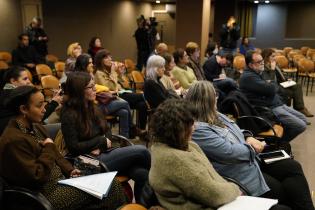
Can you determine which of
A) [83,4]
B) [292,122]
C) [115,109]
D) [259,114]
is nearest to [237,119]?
[259,114]

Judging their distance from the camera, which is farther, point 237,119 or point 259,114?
point 259,114

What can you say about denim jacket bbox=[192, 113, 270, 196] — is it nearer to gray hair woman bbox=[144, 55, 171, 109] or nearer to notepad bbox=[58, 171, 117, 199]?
notepad bbox=[58, 171, 117, 199]

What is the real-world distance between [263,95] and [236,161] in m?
1.90

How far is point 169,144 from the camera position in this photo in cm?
169

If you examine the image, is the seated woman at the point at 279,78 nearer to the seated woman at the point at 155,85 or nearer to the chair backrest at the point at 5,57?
the seated woman at the point at 155,85

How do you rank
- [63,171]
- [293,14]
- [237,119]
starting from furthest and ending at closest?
[293,14] < [237,119] < [63,171]

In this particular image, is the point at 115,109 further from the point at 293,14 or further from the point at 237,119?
the point at 293,14

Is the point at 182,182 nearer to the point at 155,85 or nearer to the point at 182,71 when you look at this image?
the point at 155,85

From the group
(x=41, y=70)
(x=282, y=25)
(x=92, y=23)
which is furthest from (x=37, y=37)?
(x=282, y=25)

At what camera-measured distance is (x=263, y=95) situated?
3898mm

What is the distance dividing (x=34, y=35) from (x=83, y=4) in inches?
150

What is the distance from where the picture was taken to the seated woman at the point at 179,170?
158 cm

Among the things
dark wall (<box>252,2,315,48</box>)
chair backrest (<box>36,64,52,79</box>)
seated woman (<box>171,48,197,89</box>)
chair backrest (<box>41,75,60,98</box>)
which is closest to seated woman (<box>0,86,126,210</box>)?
chair backrest (<box>41,75,60,98</box>)

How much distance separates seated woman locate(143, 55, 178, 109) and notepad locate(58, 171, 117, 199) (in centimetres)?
188
